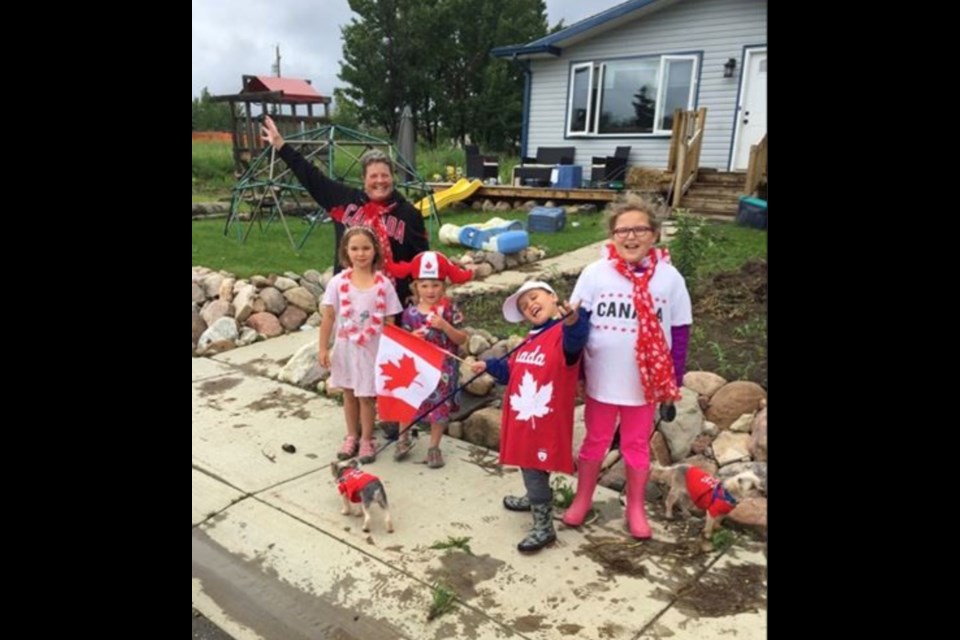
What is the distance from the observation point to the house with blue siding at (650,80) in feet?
40.3

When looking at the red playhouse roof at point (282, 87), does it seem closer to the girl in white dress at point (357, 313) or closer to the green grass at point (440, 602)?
the girl in white dress at point (357, 313)

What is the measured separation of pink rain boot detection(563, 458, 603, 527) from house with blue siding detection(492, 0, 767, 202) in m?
10.7

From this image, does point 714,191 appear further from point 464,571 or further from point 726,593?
point 464,571

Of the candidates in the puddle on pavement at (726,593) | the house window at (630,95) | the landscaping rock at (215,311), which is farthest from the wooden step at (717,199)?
the puddle on pavement at (726,593)

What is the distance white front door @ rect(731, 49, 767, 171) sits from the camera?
12000 millimetres

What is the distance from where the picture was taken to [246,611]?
267cm

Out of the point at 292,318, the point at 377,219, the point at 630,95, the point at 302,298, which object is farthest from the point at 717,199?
the point at 377,219

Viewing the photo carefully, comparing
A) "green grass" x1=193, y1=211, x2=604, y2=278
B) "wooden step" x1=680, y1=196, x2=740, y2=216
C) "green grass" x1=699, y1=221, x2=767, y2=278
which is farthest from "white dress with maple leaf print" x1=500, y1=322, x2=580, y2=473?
"wooden step" x1=680, y1=196, x2=740, y2=216

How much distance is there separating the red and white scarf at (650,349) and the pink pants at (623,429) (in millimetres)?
143
